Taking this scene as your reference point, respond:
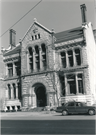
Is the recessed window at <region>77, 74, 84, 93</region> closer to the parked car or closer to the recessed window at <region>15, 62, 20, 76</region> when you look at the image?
the parked car

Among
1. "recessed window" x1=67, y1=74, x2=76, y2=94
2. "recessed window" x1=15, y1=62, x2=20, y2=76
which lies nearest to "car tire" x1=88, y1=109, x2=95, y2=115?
"recessed window" x1=67, y1=74, x2=76, y2=94

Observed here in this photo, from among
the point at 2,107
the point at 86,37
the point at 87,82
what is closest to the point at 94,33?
the point at 86,37

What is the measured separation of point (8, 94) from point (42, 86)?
808cm

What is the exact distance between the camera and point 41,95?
30.0 meters

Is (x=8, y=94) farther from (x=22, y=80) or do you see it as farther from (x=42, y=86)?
(x=42, y=86)

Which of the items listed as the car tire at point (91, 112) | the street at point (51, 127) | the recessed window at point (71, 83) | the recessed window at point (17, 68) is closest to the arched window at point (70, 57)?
the recessed window at point (71, 83)

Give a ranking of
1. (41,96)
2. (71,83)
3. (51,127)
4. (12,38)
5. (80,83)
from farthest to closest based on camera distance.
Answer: (12,38), (41,96), (71,83), (80,83), (51,127)

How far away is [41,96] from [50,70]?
518 cm

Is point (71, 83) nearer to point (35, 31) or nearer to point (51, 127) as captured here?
point (35, 31)

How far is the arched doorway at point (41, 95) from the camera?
2958 centimetres

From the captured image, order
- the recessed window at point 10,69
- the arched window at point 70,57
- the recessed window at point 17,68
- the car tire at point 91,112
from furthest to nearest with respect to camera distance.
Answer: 1. the recessed window at point 10,69
2. the recessed window at point 17,68
3. the arched window at point 70,57
4. the car tire at point 91,112

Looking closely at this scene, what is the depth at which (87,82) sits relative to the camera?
2589cm

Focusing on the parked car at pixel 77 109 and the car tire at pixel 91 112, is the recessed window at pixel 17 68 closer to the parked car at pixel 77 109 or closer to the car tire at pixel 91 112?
the parked car at pixel 77 109

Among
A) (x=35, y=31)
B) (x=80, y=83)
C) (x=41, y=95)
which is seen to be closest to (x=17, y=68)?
(x=41, y=95)
